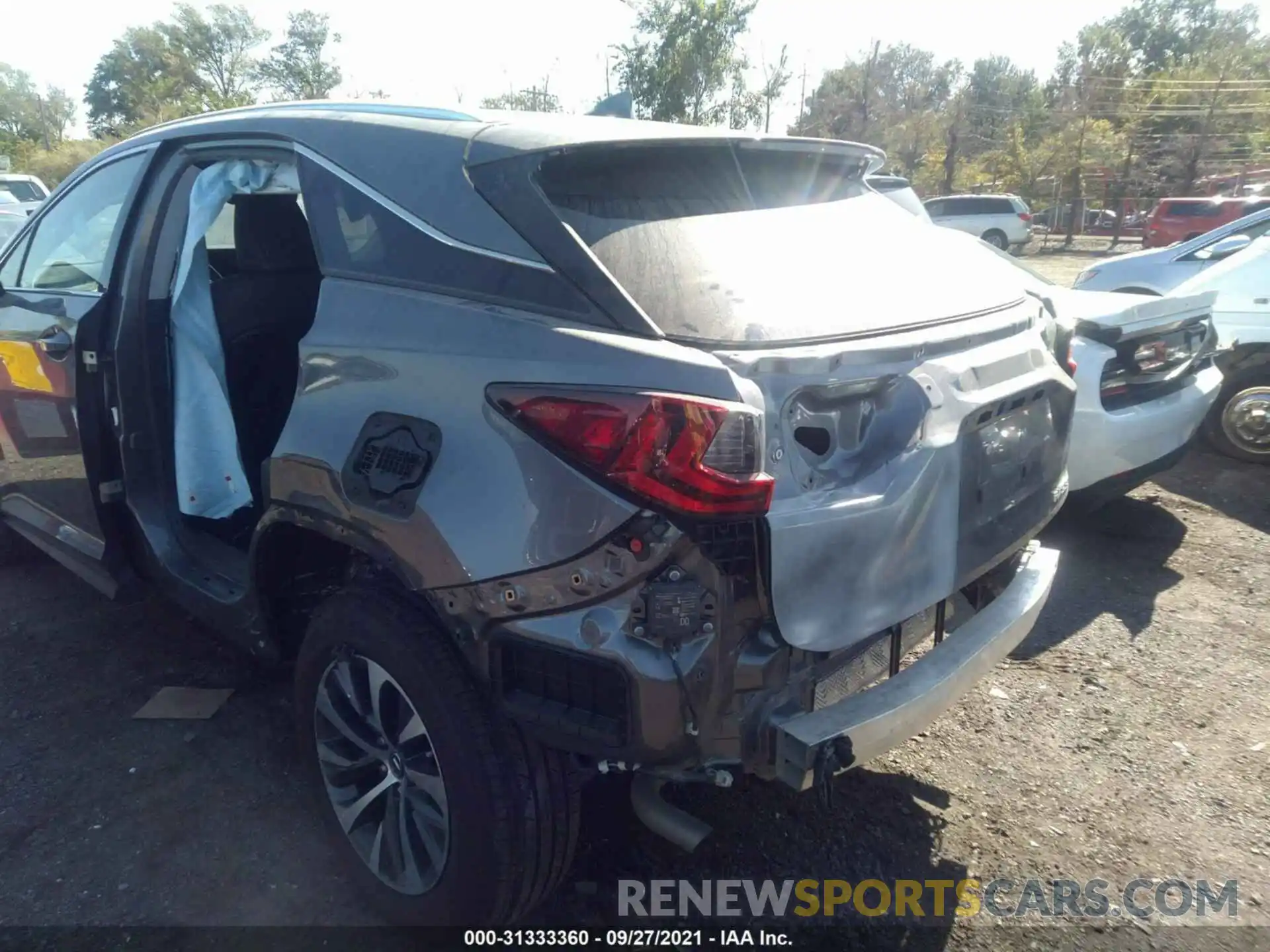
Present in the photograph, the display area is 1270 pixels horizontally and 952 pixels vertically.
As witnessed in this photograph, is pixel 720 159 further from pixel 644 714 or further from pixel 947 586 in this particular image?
pixel 644 714

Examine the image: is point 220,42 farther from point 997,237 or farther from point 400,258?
point 400,258

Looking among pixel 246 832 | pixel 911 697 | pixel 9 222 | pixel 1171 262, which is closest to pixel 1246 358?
pixel 1171 262

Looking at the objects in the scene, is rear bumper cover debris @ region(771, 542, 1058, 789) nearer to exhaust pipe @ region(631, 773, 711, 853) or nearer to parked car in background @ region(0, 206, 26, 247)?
exhaust pipe @ region(631, 773, 711, 853)

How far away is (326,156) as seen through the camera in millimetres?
2449

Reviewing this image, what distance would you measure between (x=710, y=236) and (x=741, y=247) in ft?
0.25

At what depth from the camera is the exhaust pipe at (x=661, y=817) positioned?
2.07 metres

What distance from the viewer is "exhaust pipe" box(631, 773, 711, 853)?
207 cm

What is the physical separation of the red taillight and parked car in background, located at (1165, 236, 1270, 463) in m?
5.39

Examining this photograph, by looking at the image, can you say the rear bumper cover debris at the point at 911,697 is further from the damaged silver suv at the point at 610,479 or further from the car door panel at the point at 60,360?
the car door panel at the point at 60,360

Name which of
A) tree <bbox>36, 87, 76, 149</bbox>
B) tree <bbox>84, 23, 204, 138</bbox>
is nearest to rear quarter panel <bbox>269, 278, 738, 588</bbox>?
tree <bbox>84, 23, 204, 138</bbox>

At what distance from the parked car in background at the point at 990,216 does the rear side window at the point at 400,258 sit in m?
26.7

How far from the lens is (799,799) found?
2.96 metres

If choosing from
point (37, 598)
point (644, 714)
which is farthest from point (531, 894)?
point (37, 598)

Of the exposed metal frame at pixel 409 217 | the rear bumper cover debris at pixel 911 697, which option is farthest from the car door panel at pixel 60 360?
the rear bumper cover debris at pixel 911 697
